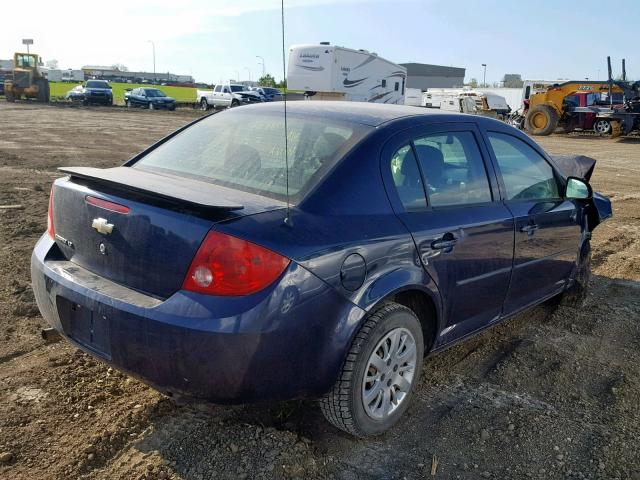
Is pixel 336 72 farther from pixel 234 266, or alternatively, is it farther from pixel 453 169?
pixel 234 266

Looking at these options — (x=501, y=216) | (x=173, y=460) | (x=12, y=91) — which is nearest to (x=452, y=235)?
(x=501, y=216)

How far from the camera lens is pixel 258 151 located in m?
3.23

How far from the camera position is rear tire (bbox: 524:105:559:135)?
2636 centimetres

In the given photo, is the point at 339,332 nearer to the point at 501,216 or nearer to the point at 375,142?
the point at 375,142

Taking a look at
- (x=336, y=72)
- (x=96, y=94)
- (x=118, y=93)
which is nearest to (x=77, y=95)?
(x=96, y=94)

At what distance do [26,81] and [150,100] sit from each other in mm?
8054

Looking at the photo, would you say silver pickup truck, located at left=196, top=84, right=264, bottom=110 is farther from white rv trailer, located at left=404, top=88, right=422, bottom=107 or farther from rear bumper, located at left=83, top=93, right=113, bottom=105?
white rv trailer, located at left=404, top=88, right=422, bottom=107

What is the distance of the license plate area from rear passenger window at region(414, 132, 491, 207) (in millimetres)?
1775

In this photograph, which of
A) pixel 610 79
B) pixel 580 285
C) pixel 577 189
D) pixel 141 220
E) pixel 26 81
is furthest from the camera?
pixel 26 81

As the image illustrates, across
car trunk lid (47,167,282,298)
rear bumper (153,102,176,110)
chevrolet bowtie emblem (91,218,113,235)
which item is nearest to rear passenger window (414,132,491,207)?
car trunk lid (47,167,282,298)

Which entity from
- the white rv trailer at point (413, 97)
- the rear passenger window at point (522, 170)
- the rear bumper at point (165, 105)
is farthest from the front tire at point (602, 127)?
the rear bumper at point (165, 105)

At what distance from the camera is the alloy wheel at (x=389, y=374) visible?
2.89 m

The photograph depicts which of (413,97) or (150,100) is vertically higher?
(413,97)

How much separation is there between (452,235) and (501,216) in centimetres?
55
